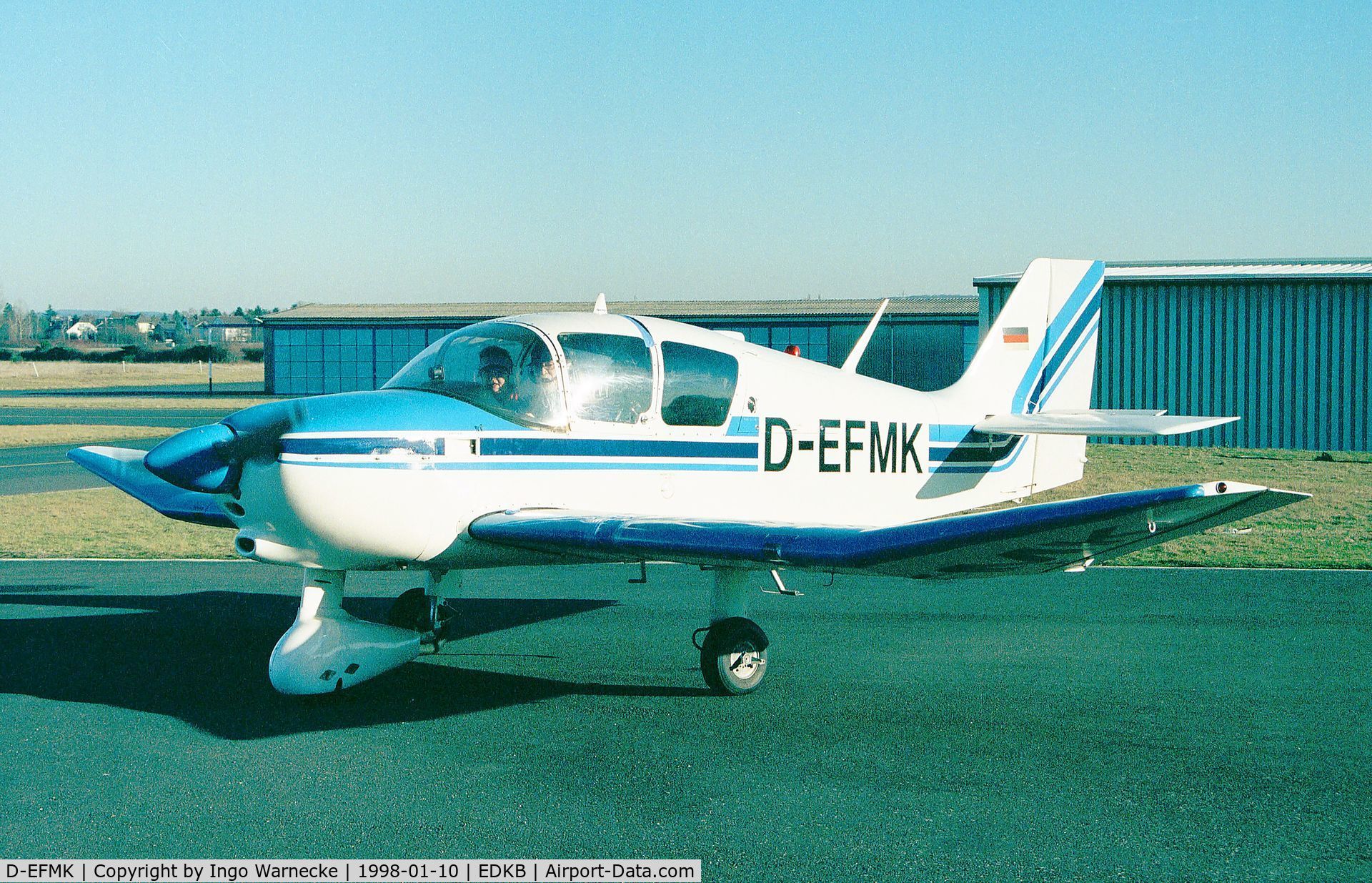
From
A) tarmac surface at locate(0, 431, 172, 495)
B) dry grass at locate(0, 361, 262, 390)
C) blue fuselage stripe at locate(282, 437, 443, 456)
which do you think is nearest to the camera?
blue fuselage stripe at locate(282, 437, 443, 456)

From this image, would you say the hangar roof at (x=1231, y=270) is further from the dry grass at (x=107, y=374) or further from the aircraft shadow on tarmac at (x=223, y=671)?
the dry grass at (x=107, y=374)

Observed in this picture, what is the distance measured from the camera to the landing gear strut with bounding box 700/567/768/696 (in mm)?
7637

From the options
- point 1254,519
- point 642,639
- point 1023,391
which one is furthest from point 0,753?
point 1254,519

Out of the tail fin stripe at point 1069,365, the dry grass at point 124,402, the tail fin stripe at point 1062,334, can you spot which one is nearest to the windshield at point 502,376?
the tail fin stripe at point 1062,334

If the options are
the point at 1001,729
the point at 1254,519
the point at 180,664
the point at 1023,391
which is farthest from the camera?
the point at 1254,519

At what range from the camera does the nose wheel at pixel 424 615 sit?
330 inches

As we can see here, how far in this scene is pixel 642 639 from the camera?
9336mm

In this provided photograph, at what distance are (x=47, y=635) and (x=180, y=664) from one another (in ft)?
5.57

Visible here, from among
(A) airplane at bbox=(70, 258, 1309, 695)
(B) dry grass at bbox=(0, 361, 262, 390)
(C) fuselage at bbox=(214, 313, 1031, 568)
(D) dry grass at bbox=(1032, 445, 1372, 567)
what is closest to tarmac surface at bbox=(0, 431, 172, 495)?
(A) airplane at bbox=(70, 258, 1309, 695)

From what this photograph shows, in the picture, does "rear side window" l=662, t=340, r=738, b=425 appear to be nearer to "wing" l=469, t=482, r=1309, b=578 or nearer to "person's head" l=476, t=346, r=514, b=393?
"wing" l=469, t=482, r=1309, b=578

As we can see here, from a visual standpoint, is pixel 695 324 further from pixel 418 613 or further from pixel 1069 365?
pixel 418 613

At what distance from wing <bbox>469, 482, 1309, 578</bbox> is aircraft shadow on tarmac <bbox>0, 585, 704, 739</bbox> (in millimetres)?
1207

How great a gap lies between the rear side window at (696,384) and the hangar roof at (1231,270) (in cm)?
1861

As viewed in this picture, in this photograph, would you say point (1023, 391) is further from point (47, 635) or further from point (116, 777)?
point (47, 635)
